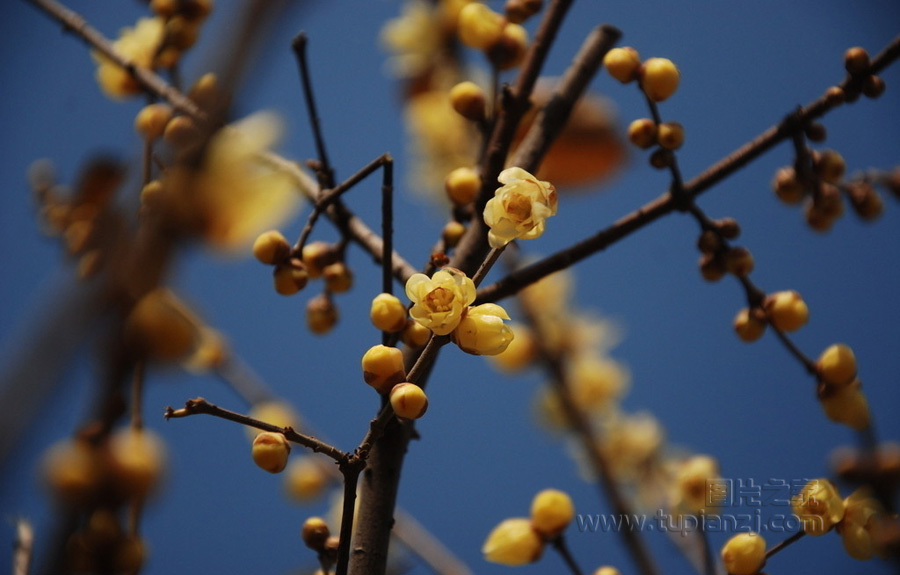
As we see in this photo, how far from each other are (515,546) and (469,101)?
487 millimetres

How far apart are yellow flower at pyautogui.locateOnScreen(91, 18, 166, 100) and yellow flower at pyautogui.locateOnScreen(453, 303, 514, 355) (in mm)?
617

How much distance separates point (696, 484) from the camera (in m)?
0.84

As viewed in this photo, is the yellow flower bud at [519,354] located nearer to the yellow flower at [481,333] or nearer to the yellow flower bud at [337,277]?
the yellow flower bud at [337,277]

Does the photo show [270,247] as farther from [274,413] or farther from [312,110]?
[274,413]

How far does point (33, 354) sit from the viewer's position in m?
0.20

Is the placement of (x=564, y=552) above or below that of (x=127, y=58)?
below

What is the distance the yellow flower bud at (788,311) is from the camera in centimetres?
74

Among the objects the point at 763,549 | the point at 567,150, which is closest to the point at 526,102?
the point at 763,549

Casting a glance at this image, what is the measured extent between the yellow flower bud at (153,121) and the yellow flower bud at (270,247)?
5.3 inches

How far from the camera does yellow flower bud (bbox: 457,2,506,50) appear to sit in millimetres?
883

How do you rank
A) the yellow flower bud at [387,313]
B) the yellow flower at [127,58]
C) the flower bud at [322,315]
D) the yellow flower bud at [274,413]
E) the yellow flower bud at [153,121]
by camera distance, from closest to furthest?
1. the yellow flower bud at [387,313]
2. the yellow flower bud at [153,121]
3. the flower bud at [322,315]
4. the yellow flower at [127,58]
5. the yellow flower bud at [274,413]

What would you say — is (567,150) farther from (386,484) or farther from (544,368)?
(386,484)

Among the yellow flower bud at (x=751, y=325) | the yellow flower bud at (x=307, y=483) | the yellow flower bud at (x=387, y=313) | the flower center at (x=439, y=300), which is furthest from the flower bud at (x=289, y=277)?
the yellow flower bud at (x=307, y=483)

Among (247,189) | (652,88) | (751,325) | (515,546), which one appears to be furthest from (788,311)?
(247,189)
